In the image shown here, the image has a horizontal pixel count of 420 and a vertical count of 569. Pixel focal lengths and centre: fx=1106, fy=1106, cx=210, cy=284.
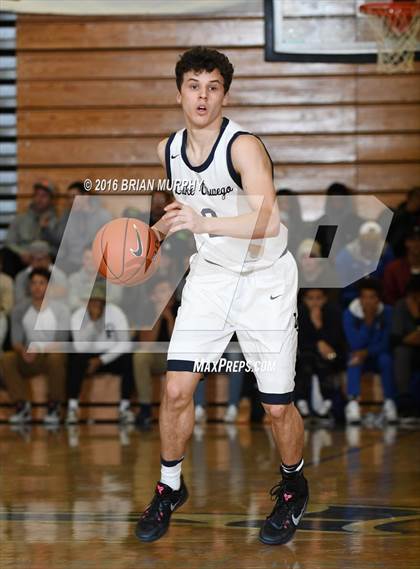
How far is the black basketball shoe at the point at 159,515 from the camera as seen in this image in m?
4.44

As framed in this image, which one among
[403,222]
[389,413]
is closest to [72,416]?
[389,413]

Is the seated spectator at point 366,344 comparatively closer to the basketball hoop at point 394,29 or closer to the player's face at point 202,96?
the basketball hoop at point 394,29

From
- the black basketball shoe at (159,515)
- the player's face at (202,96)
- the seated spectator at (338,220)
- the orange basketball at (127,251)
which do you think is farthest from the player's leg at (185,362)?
the seated spectator at (338,220)

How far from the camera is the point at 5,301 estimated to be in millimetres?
9508

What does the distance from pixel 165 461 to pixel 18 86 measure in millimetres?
7652

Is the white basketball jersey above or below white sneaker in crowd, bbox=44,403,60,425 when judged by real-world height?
above

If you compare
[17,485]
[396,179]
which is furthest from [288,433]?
[396,179]

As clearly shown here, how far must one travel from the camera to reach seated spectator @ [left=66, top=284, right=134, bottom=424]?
8977 mm

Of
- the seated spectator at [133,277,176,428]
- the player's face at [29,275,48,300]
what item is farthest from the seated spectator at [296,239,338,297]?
the player's face at [29,275,48,300]

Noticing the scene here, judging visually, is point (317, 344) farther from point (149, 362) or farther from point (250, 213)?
point (250, 213)

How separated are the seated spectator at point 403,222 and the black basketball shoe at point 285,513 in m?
5.38

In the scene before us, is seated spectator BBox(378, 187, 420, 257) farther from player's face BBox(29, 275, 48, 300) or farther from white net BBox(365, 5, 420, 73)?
player's face BBox(29, 275, 48, 300)

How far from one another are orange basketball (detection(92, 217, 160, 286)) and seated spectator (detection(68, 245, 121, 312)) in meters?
4.48

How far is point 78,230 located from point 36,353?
1.12 meters
